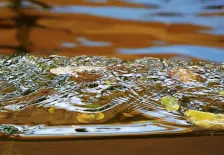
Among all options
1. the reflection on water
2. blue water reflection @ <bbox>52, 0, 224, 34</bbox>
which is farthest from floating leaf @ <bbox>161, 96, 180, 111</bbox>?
blue water reflection @ <bbox>52, 0, 224, 34</bbox>

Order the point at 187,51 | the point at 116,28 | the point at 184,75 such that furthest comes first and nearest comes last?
the point at 116,28 → the point at 187,51 → the point at 184,75

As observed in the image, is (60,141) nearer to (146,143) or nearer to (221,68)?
(146,143)

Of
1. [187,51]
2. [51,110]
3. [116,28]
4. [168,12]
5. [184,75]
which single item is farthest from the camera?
[168,12]

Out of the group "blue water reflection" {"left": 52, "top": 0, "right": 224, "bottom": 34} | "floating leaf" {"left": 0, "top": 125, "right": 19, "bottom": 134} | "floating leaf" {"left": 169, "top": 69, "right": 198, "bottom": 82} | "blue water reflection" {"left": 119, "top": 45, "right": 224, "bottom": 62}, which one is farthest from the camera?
"blue water reflection" {"left": 52, "top": 0, "right": 224, "bottom": 34}

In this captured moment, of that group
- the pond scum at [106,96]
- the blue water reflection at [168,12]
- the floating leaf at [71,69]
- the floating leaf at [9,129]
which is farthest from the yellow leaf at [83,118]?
the blue water reflection at [168,12]

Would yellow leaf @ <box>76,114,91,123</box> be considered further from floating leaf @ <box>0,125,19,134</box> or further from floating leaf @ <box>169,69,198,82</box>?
floating leaf @ <box>169,69,198,82</box>

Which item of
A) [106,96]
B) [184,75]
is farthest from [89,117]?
[184,75]

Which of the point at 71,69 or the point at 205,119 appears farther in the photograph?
the point at 71,69

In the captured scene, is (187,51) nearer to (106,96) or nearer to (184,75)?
(184,75)
